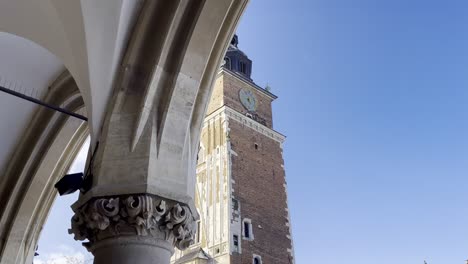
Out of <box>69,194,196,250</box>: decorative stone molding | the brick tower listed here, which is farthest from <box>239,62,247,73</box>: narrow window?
<box>69,194,196,250</box>: decorative stone molding

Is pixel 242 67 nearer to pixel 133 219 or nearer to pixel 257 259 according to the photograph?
pixel 257 259

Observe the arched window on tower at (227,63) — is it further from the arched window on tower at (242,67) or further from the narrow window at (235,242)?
the narrow window at (235,242)

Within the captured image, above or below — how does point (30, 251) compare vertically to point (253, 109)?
A: below

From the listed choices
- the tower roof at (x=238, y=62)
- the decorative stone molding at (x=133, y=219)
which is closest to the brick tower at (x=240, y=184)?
the tower roof at (x=238, y=62)

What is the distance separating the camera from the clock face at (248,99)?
27.1 metres

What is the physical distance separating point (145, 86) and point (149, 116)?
22 cm

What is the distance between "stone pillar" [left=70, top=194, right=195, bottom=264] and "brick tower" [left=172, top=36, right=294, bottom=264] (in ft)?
63.0

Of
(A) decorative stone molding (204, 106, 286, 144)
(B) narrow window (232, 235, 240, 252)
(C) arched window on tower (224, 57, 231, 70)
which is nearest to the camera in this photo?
(B) narrow window (232, 235, 240, 252)

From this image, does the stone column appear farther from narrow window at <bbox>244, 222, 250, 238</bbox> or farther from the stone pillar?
narrow window at <bbox>244, 222, 250, 238</bbox>

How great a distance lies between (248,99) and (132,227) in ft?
82.3

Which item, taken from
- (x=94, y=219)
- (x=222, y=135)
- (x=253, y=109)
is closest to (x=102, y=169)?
(x=94, y=219)

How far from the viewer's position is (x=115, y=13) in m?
3.35

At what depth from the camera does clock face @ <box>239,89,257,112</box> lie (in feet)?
88.9

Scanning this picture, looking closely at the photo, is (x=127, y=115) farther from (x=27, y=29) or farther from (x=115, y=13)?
(x=27, y=29)
